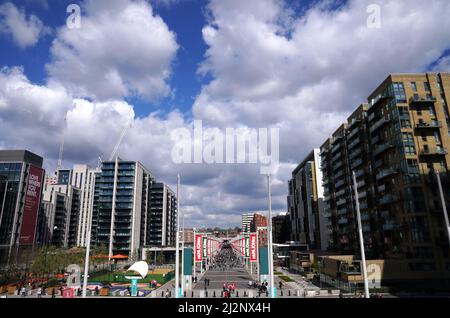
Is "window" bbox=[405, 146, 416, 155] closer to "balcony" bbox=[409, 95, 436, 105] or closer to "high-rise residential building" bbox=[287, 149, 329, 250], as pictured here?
"balcony" bbox=[409, 95, 436, 105]

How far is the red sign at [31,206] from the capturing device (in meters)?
109

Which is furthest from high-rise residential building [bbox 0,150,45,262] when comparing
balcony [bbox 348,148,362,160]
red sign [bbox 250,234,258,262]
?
balcony [bbox 348,148,362,160]

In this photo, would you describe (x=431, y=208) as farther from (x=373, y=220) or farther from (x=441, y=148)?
(x=373, y=220)

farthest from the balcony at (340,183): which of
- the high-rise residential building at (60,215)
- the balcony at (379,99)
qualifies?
the high-rise residential building at (60,215)

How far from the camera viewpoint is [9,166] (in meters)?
112

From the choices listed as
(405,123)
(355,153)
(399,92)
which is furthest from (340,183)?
(399,92)

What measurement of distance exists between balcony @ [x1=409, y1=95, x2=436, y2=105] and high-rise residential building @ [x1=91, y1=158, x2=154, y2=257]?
120 metres

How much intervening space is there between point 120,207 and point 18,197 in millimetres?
46050

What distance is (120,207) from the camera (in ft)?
484

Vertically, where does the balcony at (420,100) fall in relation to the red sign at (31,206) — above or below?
above

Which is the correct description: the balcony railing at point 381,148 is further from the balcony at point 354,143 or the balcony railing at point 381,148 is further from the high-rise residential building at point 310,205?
the high-rise residential building at point 310,205

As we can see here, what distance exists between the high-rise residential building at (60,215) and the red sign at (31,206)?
37739mm
